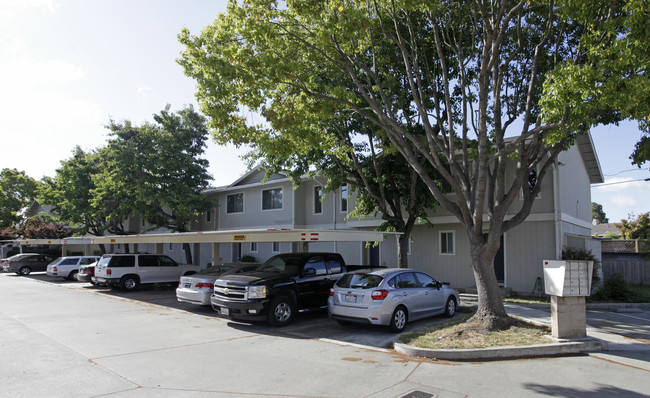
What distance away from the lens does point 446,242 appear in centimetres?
1903

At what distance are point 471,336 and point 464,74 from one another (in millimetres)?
6435

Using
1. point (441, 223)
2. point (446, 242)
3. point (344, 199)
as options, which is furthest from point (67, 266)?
point (446, 242)

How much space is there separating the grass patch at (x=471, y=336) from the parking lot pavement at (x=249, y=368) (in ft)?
2.18

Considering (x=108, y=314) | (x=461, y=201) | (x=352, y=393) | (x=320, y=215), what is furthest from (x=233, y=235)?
(x=320, y=215)

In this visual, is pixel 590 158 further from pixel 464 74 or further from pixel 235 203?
pixel 235 203

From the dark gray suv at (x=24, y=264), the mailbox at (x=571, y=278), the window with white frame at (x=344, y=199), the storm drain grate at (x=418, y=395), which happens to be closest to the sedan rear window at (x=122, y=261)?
the window with white frame at (x=344, y=199)

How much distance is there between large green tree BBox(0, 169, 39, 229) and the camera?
47281 mm

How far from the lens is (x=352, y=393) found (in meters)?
6.06

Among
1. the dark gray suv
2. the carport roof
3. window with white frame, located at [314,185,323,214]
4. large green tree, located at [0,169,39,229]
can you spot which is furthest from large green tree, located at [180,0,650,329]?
large green tree, located at [0,169,39,229]

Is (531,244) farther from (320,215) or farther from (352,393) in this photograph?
(352,393)

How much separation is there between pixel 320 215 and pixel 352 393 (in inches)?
714

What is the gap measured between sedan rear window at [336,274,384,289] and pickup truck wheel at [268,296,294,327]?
4.74 ft

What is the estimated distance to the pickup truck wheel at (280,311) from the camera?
35.8 feet

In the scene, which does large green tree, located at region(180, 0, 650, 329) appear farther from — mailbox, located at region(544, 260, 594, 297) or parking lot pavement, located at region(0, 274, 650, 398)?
parking lot pavement, located at region(0, 274, 650, 398)
